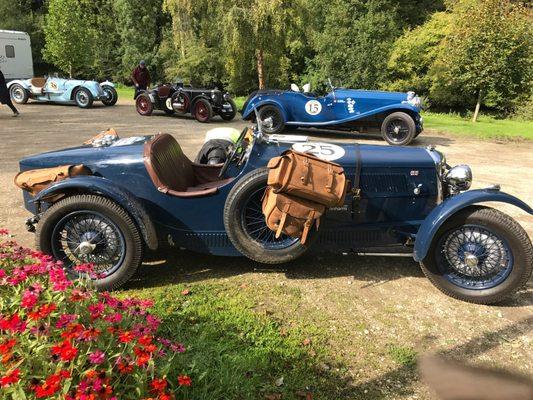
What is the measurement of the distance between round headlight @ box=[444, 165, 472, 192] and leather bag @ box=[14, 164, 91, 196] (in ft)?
10.6

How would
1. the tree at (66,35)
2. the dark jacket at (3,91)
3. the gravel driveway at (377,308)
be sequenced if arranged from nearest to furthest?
the gravel driveway at (377,308) < the dark jacket at (3,91) < the tree at (66,35)

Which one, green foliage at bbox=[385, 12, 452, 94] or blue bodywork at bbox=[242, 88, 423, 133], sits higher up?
green foliage at bbox=[385, 12, 452, 94]

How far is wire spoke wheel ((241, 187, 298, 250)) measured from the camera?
3758mm

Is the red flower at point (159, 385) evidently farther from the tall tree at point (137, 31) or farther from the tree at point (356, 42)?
the tall tree at point (137, 31)

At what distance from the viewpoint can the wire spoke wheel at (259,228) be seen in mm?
3758

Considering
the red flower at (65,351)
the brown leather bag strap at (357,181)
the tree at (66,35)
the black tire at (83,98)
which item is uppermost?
the tree at (66,35)

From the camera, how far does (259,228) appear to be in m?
3.83

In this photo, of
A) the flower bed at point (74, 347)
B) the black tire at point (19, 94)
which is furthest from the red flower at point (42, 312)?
the black tire at point (19, 94)

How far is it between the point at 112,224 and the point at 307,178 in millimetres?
1665

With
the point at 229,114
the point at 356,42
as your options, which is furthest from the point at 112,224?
the point at 356,42

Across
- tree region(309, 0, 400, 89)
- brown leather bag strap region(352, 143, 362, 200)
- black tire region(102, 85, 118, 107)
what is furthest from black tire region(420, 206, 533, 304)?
tree region(309, 0, 400, 89)

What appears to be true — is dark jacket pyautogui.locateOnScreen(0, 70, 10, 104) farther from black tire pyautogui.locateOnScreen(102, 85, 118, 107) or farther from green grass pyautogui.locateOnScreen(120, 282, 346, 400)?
green grass pyautogui.locateOnScreen(120, 282, 346, 400)

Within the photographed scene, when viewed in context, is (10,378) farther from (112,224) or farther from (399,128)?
(399,128)

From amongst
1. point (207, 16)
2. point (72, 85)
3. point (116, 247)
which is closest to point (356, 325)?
point (116, 247)
